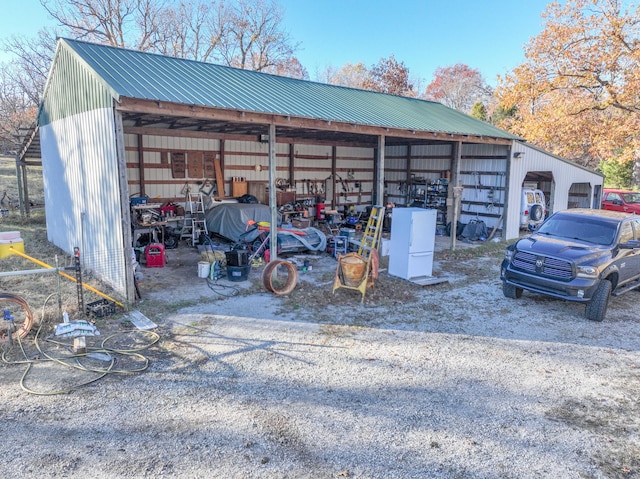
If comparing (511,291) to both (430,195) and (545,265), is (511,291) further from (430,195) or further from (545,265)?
(430,195)

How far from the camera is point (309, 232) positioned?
11.9 metres

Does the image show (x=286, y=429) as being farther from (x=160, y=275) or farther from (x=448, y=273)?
(x=448, y=273)

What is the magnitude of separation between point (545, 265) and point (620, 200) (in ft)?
51.4

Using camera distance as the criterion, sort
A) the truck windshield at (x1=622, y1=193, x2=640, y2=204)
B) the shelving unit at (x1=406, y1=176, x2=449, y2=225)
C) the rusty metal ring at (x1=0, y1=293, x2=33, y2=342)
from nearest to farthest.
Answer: the rusty metal ring at (x1=0, y1=293, x2=33, y2=342) < the shelving unit at (x1=406, y1=176, x2=449, y2=225) < the truck windshield at (x1=622, y1=193, x2=640, y2=204)

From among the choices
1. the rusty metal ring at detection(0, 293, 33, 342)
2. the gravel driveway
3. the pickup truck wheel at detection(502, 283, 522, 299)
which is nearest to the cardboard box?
the rusty metal ring at detection(0, 293, 33, 342)

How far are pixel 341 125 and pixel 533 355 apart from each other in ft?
21.6

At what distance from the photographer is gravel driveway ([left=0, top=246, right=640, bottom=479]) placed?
3.57 m

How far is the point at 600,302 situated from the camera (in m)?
7.11

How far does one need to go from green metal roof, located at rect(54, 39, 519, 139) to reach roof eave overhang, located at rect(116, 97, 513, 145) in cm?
11

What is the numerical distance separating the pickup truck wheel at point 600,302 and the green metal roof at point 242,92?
19.6ft

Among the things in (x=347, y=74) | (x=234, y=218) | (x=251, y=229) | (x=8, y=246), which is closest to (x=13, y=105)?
(x=234, y=218)

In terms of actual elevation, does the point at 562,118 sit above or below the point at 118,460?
above

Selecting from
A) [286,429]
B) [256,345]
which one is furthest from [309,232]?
[286,429]

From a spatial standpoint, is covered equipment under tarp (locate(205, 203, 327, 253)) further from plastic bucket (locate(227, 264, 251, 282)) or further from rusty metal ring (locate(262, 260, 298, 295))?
rusty metal ring (locate(262, 260, 298, 295))
